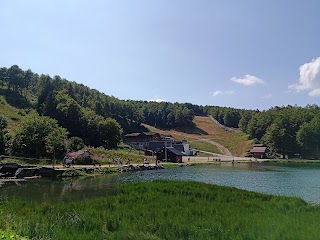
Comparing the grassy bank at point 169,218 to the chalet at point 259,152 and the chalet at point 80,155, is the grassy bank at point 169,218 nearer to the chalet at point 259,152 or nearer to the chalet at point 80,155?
the chalet at point 80,155

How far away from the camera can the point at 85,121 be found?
9956 cm

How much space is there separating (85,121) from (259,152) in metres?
60.1

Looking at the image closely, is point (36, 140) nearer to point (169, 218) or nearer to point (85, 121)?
point (85, 121)

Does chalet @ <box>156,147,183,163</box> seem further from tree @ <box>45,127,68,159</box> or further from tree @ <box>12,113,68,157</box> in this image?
tree @ <box>12,113,68,157</box>

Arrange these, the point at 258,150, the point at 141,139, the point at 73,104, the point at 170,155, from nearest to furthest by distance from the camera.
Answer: the point at 170,155
the point at 73,104
the point at 258,150
the point at 141,139

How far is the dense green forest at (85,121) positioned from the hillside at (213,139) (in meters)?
6.35

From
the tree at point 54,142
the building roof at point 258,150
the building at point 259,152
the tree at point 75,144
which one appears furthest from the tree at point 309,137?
the tree at point 54,142

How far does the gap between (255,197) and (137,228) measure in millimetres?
12683

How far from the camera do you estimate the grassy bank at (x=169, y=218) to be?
1457 cm

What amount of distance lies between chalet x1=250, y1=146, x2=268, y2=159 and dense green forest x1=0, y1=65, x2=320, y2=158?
7118 millimetres

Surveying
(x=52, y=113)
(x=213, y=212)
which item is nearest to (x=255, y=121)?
(x=52, y=113)

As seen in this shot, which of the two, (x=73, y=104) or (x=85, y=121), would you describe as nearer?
(x=85, y=121)

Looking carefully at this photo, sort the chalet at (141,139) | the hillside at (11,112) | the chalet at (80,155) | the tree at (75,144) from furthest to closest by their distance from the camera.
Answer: the chalet at (141,139), the hillside at (11,112), the tree at (75,144), the chalet at (80,155)

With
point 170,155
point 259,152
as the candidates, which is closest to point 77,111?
point 170,155
